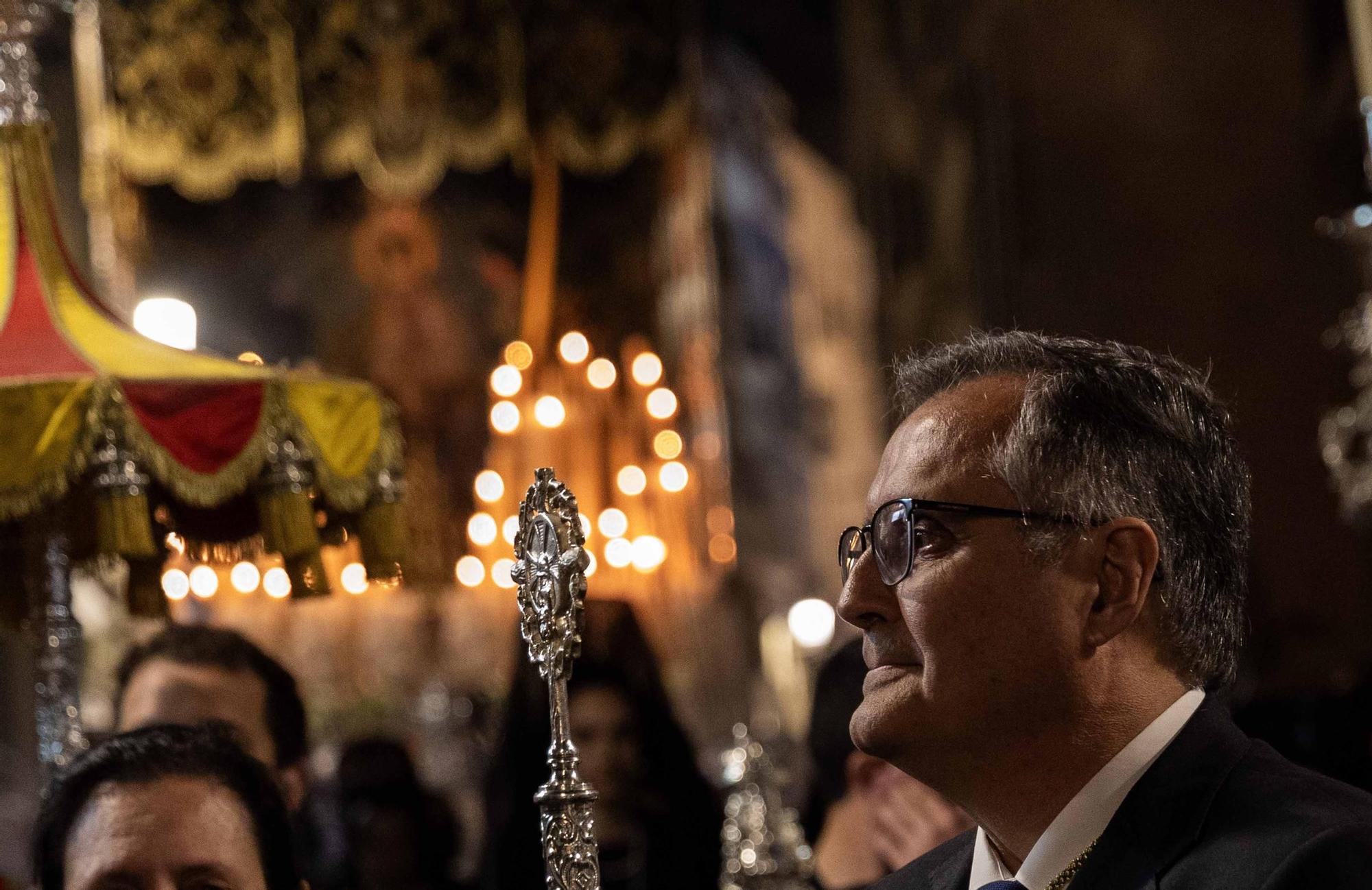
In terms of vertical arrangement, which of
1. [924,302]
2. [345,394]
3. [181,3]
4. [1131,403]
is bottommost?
[1131,403]

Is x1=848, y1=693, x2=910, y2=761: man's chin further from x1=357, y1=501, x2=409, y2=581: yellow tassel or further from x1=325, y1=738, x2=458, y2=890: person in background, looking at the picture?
x1=325, y1=738, x2=458, y2=890: person in background

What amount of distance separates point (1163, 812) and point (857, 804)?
2.01m

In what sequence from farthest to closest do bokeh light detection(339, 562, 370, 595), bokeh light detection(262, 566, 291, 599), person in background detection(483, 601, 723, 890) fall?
bokeh light detection(339, 562, 370, 595), bokeh light detection(262, 566, 291, 599), person in background detection(483, 601, 723, 890)

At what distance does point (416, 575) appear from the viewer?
165 inches

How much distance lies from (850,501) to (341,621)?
4172 mm

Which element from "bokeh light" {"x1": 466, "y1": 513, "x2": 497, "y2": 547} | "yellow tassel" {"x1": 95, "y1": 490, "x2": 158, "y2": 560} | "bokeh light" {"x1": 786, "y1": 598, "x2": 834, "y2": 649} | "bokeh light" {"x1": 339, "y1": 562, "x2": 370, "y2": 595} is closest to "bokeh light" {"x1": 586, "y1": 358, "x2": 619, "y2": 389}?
"bokeh light" {"x1": 466, "y1": 513, "x2": 497, "y2": 547}

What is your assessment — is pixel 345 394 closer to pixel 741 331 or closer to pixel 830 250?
pixel 741 331

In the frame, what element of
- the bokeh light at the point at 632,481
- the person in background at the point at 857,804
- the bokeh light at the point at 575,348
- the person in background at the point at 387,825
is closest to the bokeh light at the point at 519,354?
the bokeh light at the point at 575,348

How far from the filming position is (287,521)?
3490 millimetres

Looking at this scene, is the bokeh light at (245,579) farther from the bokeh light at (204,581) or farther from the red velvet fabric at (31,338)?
the red velvet fabric at (31,338)

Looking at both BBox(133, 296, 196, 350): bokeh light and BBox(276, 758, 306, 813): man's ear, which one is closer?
BBox(276, 758, 306, 813): man's ear

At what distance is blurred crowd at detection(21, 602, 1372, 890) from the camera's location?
9.14 ft

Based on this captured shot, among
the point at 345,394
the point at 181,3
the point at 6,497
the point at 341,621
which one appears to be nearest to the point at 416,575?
the point at 345,394

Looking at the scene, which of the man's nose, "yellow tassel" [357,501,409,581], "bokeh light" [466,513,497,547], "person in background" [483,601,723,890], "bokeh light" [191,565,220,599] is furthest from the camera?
"bokeh light" [466,513,497,547]
